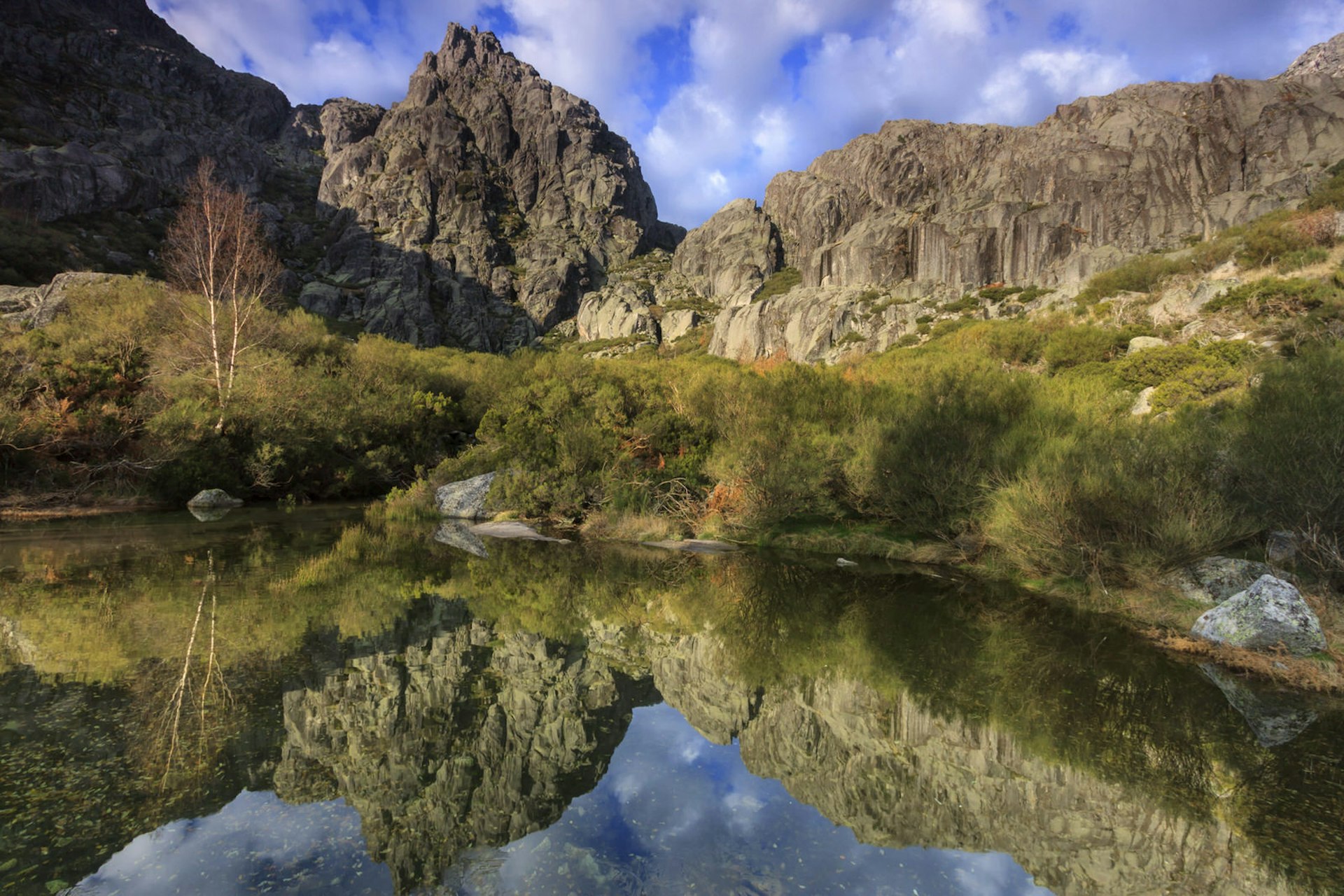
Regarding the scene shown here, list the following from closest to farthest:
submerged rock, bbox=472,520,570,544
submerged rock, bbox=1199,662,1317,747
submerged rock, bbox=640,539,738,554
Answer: submerged rock, bbox=1199,662,1317,747 → submerged rock, bbox=640,539,738,554 → submerged rock, bbox=472,520,570,544

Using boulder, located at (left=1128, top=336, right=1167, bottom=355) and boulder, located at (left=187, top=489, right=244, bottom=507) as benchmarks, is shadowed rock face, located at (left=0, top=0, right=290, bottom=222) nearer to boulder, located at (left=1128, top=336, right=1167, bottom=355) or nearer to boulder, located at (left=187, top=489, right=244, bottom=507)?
boulder, located at (left=187, top=489, right=244, bottom=507)

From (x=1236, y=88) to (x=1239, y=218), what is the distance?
26.1 meters

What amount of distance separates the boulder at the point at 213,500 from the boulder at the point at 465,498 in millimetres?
8412

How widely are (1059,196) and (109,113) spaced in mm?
154918

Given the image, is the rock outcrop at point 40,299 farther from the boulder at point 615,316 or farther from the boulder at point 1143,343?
the boulder at point 615,316

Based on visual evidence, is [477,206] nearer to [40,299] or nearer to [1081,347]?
[40,299]

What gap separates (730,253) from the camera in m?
122

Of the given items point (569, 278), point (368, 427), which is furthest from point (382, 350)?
point (569, 278)

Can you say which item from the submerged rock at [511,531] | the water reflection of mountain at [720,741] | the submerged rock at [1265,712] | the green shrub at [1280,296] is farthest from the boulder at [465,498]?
the green shrub at [1280,296]

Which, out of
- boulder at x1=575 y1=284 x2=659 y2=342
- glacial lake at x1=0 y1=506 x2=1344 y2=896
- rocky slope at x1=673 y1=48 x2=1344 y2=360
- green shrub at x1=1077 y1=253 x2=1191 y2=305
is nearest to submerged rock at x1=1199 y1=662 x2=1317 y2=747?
glacial lake at x1=0 y1=506 x2=1344 y2=896

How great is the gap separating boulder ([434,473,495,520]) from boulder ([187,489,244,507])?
841cm

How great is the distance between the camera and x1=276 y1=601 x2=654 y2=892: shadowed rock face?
555 cm

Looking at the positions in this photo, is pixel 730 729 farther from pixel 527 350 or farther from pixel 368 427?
pixel 527 350

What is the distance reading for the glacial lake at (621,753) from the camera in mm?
5055
